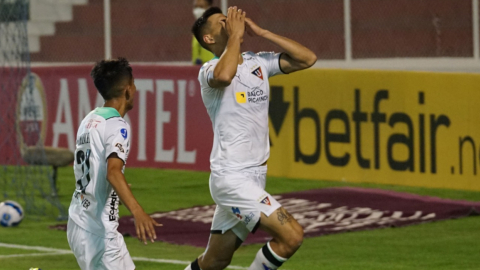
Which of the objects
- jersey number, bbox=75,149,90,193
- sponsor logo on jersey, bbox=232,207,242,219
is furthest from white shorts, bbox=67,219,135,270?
sponsor logo on jersey, bbox=232,207,242,219

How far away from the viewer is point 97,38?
64.2 feet

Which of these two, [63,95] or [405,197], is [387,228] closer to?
[405,197]

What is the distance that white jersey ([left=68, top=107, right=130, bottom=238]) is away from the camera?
564cm

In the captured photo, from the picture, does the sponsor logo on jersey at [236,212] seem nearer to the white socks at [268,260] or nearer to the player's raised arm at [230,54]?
the white socks at [268,260]

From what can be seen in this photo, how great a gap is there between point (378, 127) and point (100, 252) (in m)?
7.98

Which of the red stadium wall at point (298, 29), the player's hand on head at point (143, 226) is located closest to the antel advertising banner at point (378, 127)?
the red stadium wall at point (298, 29)

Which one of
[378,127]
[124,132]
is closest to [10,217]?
[378,127]

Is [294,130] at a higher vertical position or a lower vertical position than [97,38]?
lower

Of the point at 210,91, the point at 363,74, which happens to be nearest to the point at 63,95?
the point at 363,74

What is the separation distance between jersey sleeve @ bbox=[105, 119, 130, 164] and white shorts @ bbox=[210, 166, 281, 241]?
3.19 feet

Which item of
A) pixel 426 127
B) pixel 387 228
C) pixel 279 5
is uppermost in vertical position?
pixel 279 5

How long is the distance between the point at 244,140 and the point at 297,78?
7.67 m

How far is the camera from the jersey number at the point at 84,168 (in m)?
5.68

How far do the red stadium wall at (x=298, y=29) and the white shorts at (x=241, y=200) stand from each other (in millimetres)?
9468
